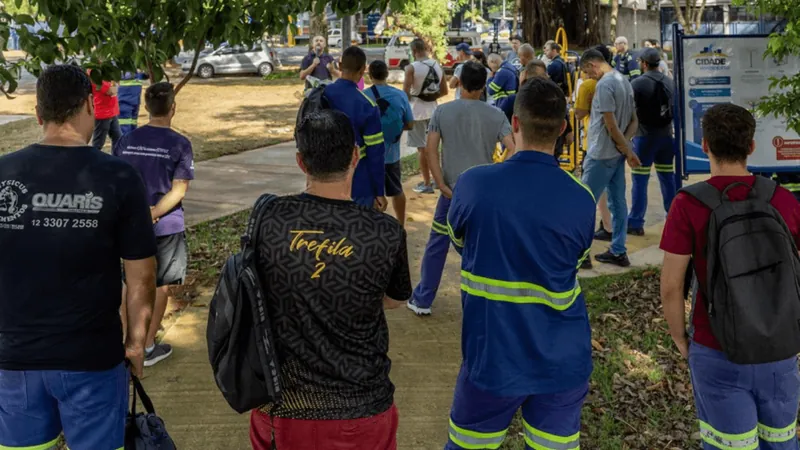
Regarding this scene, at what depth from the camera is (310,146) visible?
2.95m

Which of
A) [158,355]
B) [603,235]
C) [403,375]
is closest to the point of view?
[403,375]

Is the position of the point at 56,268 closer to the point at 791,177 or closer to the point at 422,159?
the point at 791,177

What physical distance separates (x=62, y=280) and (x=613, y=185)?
5.71 metres

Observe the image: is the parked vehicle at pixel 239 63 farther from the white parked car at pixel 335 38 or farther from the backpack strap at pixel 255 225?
the backpack strap at pixel 255 225

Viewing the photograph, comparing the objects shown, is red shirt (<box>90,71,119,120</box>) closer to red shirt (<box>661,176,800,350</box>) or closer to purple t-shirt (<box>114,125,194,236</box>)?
purple t-shirt (<box>114,125,194,236</box>)

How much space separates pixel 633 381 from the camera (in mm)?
5512

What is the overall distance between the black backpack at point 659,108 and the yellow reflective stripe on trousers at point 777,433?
5.29 metres

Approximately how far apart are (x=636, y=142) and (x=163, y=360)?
502 cm

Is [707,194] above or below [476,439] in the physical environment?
above

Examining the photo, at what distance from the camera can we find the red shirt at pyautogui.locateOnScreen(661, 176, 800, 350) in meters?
3.28

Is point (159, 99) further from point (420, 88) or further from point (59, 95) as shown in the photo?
point (420, 88)

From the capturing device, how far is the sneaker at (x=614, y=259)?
310 inches

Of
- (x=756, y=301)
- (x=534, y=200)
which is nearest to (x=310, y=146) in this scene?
(x=534, y=200)

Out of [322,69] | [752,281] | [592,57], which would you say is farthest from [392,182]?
[322,69]
